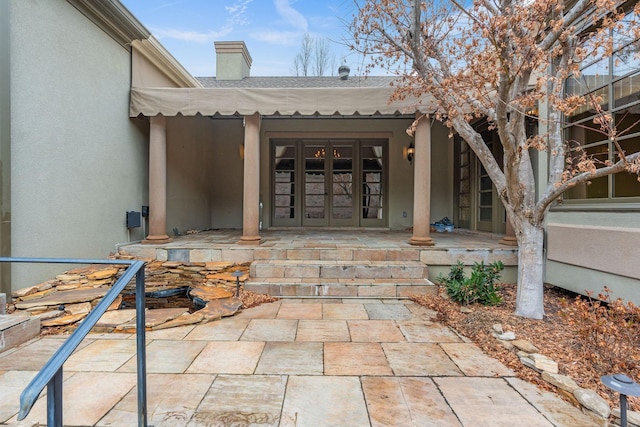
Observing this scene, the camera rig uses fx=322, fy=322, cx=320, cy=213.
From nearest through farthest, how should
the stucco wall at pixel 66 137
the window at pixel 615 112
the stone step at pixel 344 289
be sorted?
the window at pixel 615 112 < the stucco wall at pixel 66 137 < the stone step at pixel 344 289

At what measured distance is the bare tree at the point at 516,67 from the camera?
2.54 meters

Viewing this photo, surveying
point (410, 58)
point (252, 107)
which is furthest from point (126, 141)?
point (410, 58)

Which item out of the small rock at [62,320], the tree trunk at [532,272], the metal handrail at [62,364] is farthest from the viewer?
the tree trunk at [532,272]

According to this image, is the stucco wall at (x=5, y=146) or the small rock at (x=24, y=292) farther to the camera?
the small rock at (x=24, y=292)

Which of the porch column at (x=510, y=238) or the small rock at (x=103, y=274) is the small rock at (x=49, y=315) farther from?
the porch column at (x=510, y=238)

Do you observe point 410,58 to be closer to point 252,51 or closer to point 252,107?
point 252,107

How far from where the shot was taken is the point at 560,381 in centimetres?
204

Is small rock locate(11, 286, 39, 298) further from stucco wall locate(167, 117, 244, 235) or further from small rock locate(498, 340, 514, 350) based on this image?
small rock locate(498, 340, 514, 350)

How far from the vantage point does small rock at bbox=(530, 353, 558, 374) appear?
220cm

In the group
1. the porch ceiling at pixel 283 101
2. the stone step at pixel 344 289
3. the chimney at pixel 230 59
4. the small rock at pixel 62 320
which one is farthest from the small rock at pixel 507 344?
the chimney at pixel 230 59

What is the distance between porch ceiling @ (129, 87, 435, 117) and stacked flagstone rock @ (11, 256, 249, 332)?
2353 millimetres

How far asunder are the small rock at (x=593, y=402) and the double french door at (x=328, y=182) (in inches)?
240

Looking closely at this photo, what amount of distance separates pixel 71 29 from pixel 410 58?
163 inches

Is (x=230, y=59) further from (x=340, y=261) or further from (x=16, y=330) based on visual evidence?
(x=16, y=330)
